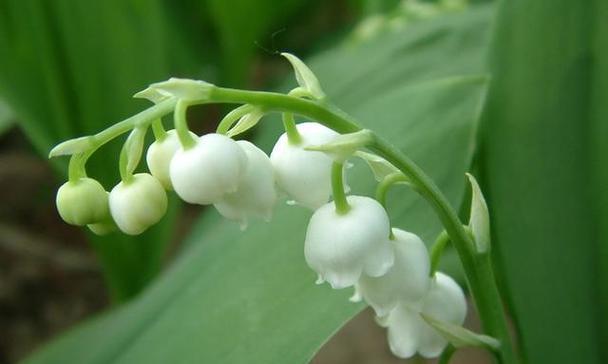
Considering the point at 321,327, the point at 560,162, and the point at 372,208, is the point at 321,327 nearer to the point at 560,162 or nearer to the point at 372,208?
the point at 372,208

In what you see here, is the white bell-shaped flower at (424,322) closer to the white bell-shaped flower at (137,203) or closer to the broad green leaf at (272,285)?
the broad green leaf at (272,285)

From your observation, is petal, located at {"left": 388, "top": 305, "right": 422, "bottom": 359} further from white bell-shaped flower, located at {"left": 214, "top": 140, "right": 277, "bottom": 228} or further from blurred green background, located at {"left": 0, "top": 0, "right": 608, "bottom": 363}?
white bell-shaped flower, located at {"left": 214, "top": 140, "right": 277, "bottom": 228}

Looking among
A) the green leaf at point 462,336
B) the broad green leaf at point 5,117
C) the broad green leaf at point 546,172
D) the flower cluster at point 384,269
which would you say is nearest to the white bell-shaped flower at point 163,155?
the flower cluster at point 384,269

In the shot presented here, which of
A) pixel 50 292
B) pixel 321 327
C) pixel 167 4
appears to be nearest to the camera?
pixel 321 327

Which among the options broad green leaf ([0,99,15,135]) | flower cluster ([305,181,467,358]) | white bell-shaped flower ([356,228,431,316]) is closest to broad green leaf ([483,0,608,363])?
flower cluster ([305,181,467,358])

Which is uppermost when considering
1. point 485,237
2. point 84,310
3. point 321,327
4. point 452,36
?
point 485,237

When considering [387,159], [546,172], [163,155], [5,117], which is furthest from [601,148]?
[5,117]

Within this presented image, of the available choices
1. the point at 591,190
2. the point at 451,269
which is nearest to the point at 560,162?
the point at 591,190

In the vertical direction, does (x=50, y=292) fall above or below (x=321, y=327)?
below
